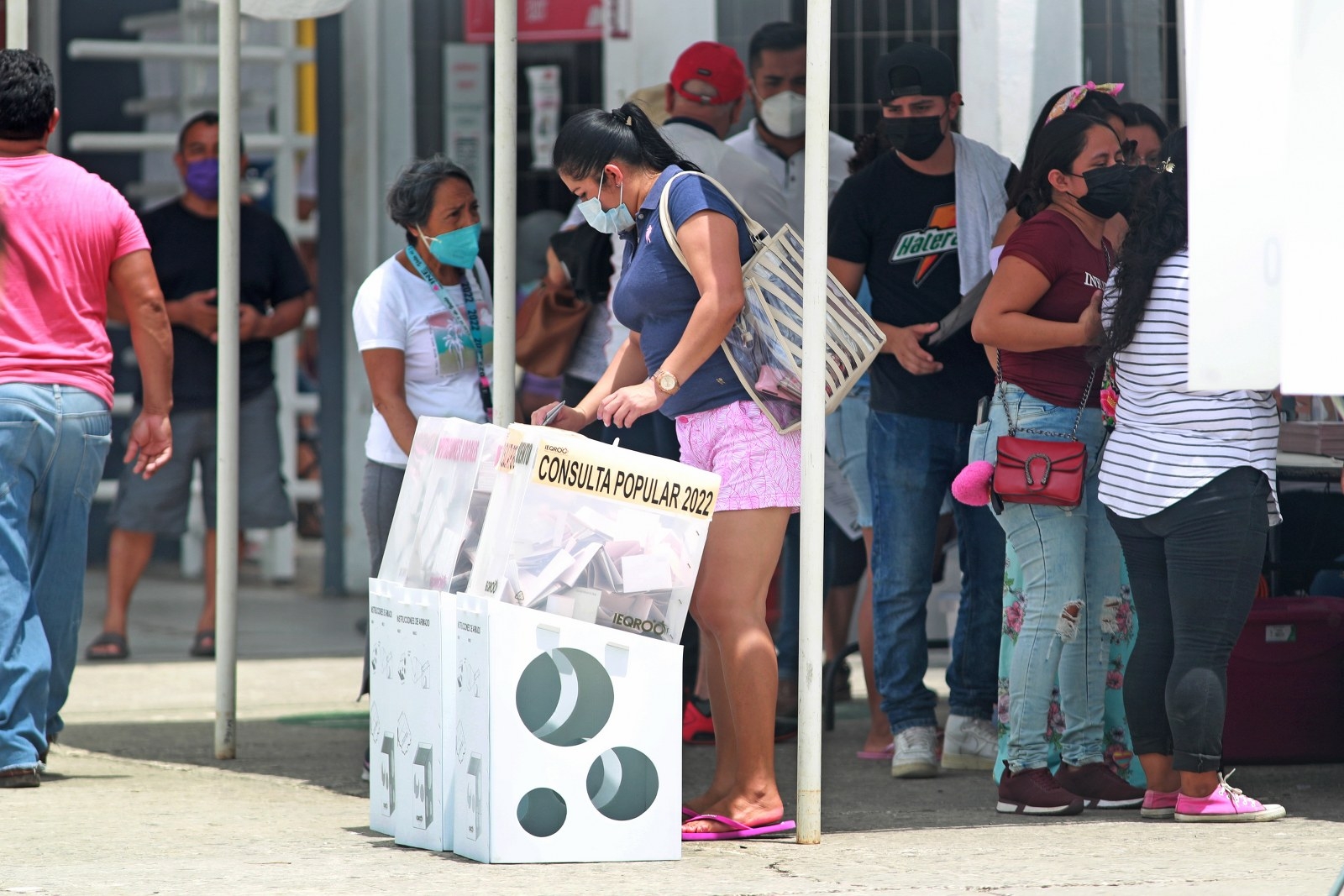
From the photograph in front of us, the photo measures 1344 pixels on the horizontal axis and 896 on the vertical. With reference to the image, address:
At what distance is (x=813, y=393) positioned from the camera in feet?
14.8

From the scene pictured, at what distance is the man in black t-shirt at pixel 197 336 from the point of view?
8047 mm

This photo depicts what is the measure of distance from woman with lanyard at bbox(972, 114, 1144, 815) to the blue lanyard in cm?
151

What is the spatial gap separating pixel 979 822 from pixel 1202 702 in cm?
66

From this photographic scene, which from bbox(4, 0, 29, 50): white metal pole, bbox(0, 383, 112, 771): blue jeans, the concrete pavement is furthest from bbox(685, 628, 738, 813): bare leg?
bbox(4, 0, 29, 50): white metal pole

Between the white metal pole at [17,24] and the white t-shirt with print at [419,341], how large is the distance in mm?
1391

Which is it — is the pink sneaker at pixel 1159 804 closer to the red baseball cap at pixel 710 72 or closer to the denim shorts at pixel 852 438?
the denim shorts at pixel 852 438

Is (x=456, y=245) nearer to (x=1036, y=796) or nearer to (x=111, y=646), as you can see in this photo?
(x=1036, y=796)

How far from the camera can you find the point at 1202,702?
4.71 metres

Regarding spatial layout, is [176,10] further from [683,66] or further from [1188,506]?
[1188,506]

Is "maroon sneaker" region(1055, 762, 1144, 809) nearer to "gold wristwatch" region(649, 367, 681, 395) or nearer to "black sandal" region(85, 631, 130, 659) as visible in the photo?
"gold wristwatch" region(649, 367, 681, 395)

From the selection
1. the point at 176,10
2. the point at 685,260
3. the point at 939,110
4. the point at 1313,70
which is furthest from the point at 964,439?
the point at 176,10

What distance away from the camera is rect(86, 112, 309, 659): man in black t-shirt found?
26.4 feet

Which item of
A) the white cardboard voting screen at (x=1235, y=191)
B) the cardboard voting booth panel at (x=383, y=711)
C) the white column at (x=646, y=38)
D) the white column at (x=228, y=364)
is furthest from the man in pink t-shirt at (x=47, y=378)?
the white column at (x=646, y=38)

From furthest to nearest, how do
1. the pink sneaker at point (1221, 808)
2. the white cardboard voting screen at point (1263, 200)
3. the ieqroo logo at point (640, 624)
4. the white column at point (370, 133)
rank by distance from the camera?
the white column at point (370, 133), the pink sneaker at point (1221, 808), the ieqroo logo at point (640, 624), the white cardboard voting screen at point (1263, 200)
